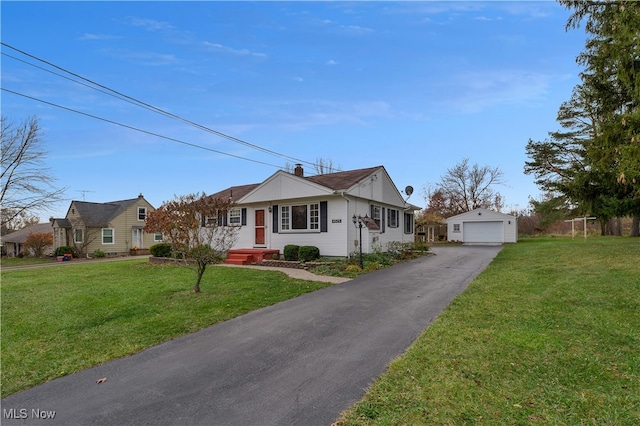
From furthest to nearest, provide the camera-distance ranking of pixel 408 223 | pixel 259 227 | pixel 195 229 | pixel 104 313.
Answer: pixel 408 223 → pixel 259 227 → pixel 195 229 → pixel 104 313

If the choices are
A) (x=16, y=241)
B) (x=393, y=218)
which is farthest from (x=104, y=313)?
(x=16, y=241)

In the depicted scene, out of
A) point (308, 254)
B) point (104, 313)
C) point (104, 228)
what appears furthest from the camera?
point (104, 228)

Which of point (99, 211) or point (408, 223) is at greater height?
point (99, 211)

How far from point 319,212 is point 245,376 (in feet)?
34.7

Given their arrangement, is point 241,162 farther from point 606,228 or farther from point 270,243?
point 606,228

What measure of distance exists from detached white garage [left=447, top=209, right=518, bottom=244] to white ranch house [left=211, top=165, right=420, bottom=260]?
48.5ft

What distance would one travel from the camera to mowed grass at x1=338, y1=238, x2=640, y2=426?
258 cm

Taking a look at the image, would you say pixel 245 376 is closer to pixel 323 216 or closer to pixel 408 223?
pixel 323 216

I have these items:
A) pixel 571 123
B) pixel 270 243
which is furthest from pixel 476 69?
pixel 571 123

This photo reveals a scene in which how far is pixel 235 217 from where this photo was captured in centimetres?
1666

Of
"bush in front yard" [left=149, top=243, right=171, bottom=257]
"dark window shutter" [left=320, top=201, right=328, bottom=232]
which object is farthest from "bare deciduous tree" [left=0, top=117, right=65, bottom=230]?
"dark window shutter" [left=320, top=201, right=328, bottom=232]

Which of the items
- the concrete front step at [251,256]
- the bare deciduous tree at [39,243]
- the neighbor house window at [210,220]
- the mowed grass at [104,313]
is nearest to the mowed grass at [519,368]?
the mowed grass at [104,313]

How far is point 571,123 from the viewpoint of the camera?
24984 millimetres

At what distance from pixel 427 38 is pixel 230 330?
457 inches
